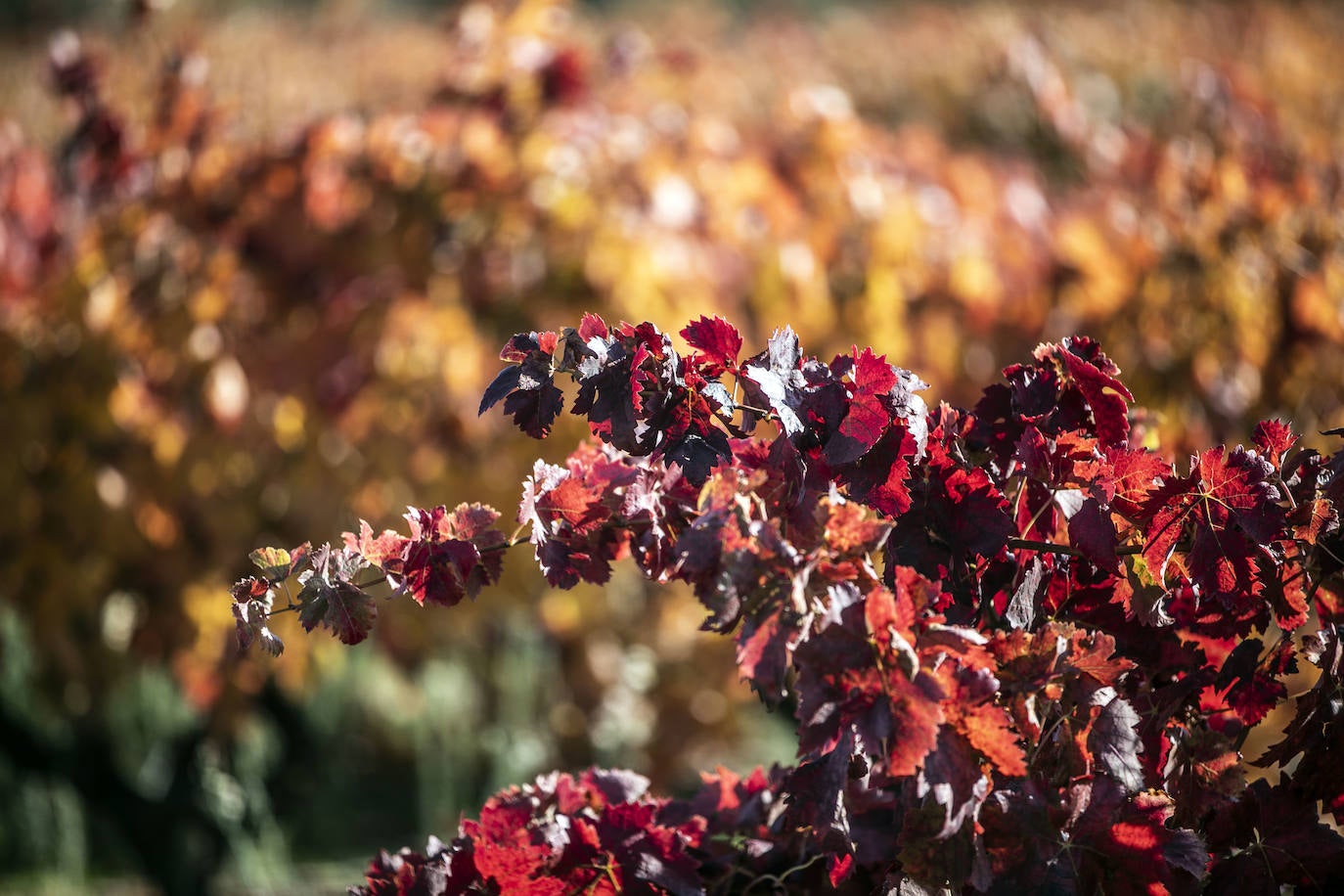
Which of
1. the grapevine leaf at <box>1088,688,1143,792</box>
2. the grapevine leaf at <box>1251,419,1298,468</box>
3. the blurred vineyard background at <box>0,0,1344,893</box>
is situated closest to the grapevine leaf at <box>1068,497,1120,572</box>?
the grapevine leaf at <box>1088,688,1143,792</box>

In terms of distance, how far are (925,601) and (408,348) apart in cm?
225

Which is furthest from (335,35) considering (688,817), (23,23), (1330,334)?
(688,817)

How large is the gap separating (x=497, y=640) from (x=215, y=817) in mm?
854

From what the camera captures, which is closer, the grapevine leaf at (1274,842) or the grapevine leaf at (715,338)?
the grapevine leaf at (715,338)

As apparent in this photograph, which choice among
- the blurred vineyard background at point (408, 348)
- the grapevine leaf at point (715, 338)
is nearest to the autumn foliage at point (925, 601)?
the grapevine leaf at point (715, 338)

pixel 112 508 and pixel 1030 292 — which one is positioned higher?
A: pixel 1030 292

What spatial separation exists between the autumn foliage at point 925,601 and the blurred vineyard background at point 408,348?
181 cm

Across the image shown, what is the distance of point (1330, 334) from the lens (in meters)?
3.41

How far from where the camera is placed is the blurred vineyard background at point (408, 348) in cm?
309

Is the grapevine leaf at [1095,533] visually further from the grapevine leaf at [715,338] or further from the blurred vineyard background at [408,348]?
the blurred vineyard background at [408,348]

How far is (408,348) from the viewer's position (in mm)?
3076

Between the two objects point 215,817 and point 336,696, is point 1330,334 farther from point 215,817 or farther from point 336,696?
point 215,817

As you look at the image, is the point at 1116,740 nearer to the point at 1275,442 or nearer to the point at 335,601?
the point at 1275,442

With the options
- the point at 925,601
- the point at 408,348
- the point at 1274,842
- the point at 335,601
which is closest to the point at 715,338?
the point at 925,601
